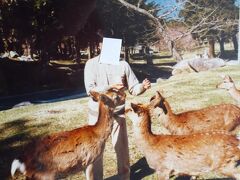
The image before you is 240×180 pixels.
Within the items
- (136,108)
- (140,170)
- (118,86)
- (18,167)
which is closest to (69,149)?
(18,167)

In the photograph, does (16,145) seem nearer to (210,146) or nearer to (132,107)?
(132,107)

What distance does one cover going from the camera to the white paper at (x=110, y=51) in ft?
20.9

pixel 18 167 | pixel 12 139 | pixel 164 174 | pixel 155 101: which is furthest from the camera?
pixel 12 139

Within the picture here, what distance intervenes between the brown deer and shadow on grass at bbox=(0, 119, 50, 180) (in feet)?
10.5

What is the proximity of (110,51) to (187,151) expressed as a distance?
6.14 feet

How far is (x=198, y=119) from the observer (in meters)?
7.79

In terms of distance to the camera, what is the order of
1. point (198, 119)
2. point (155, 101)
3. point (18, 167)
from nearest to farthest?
point (18, 167), point (155, 101), point (198, 119)

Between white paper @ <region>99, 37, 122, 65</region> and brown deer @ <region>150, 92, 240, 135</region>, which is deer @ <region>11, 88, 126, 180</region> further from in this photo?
brown deer @ <region>150, 92, 240, 135</region>

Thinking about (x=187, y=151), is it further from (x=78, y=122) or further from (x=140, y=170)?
(x=78, y=122)

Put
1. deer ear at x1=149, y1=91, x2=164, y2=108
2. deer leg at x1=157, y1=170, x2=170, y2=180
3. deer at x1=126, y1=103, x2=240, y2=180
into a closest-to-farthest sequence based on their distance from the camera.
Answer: deer at x1=126, y1=103, x2=240, y2=180 → deer leg at x1=157, y1=170, x2=170, y2=180 → deer ear at x1=149, y1=91, x2=164, y2=108

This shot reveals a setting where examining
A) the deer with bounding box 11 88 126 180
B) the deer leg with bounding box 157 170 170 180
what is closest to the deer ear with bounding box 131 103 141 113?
the deer with bounding box 11 88 126 180

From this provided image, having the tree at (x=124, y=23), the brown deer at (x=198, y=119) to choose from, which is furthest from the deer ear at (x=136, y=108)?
→ the tree at (x=124, y=23)

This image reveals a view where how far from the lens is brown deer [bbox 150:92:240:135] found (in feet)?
25.4

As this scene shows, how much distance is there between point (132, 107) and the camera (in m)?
6.21
